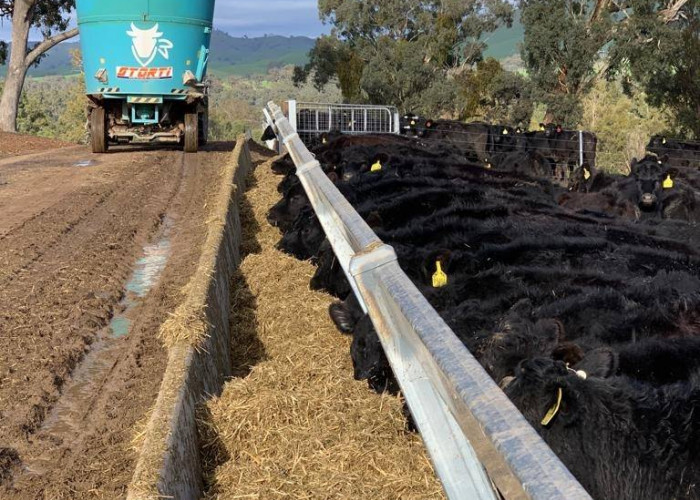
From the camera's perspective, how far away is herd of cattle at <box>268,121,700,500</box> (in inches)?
140

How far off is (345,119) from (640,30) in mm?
21277

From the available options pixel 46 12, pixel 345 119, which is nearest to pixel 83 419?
pixel 345 119

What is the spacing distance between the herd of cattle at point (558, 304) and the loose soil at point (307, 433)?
1.31 feet

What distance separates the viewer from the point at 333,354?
627 cm

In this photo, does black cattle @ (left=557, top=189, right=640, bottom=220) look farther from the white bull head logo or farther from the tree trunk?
the tree trunk

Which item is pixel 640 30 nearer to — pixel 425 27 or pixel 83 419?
pixel 425 27

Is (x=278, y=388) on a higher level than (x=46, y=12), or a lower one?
lower

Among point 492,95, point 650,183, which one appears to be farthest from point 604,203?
point 492,95

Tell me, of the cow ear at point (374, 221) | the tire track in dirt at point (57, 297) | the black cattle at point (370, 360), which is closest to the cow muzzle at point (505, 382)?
the black cattle at point (370, 360)

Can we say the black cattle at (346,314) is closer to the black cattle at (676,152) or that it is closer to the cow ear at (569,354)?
the cow ear at (569,354)

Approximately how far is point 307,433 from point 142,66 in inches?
582

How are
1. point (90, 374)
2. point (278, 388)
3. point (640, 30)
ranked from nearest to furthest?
point (278, 388) → point (90, 374) → point (640, 30)

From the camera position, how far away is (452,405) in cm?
221

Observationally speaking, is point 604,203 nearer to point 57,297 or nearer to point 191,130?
point 57,297
